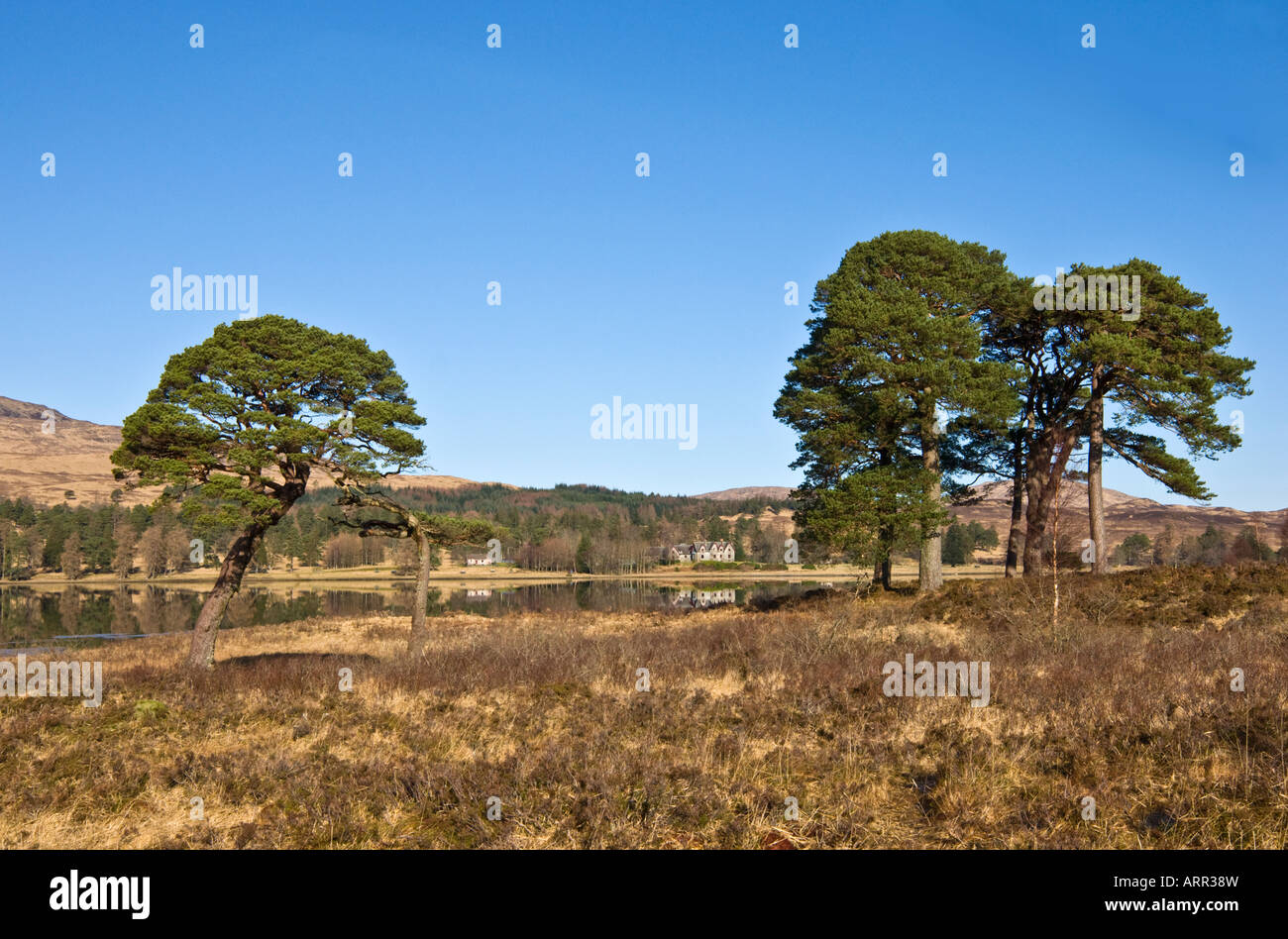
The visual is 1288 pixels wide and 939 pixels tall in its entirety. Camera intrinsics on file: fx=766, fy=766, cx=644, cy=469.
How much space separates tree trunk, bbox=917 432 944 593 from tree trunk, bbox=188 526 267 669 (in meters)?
20.3

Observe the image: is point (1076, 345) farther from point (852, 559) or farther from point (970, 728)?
point (970, 728)

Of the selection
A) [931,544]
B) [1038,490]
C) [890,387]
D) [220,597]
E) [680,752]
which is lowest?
[680,752]

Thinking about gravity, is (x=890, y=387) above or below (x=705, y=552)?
above

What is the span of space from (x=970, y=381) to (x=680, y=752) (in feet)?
66.9

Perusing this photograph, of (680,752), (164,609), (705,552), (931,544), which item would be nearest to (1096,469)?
(931,544)

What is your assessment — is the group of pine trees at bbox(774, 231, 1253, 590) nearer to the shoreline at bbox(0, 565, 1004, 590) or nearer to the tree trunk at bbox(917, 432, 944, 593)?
the tree trunk at bbox(917, 432, 944, 593)

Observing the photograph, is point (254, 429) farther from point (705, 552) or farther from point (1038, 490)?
point (705, 552)

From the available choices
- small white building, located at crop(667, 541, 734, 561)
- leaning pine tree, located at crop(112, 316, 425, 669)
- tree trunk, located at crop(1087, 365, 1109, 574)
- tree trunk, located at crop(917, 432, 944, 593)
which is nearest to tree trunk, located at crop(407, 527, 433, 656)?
leaning pine tree, located at crop(112, 316, 425, 669)

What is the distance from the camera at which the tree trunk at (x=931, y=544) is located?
26419 mm

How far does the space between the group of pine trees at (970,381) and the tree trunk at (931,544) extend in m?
0.07

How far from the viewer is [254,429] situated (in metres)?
15.9

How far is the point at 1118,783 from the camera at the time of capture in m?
6.99

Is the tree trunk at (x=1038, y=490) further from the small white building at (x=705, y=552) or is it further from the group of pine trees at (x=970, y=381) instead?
the small white building at (x=705, y=552)

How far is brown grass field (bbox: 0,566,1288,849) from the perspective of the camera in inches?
252
